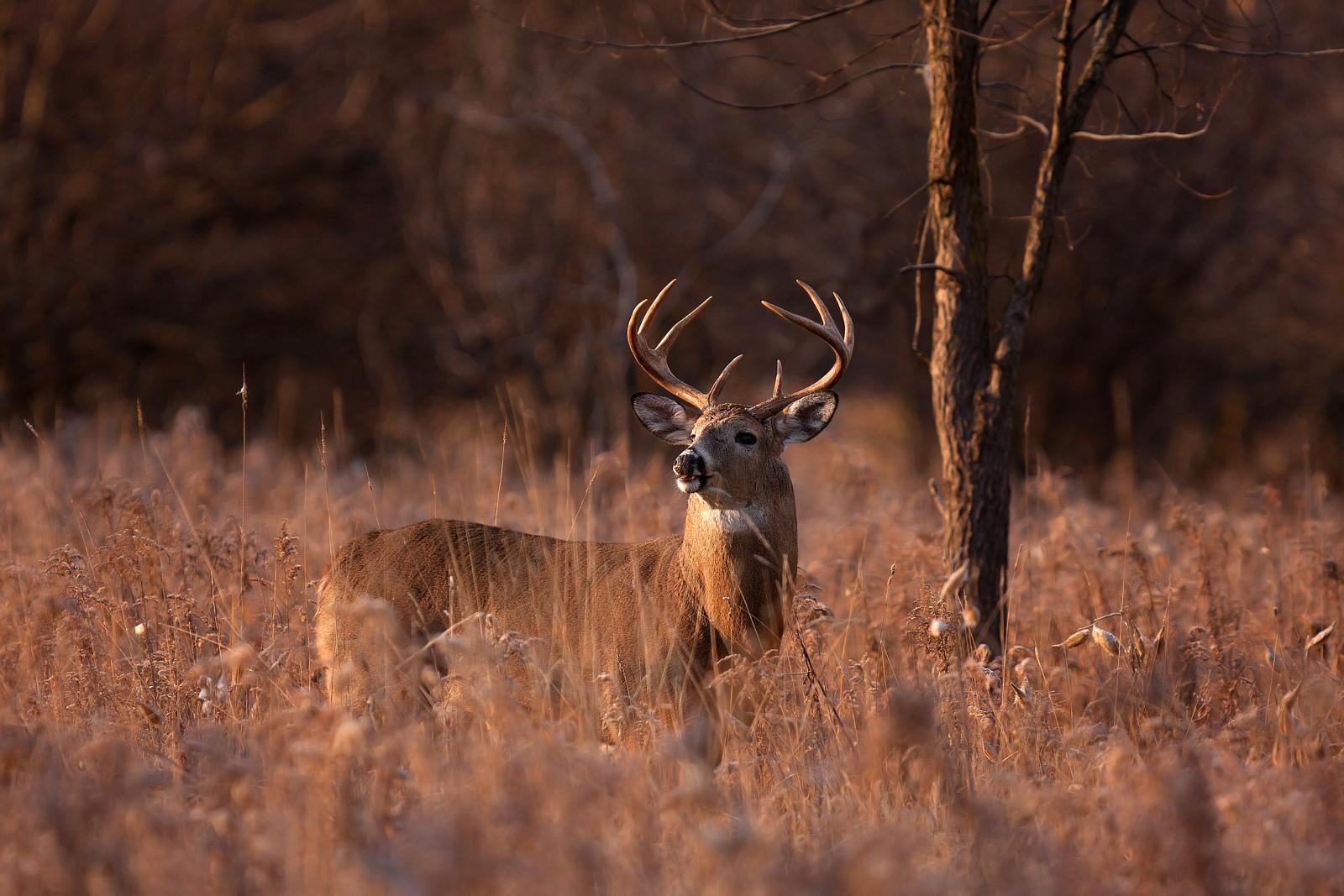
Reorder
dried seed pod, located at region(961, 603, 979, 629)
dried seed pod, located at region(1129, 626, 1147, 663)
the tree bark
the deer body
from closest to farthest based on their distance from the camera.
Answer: dried seed pod, located at region(1129, 626, 1147, 663) → the deer body → dried seed pod, located at region(961, 603, 979, 629) → the tree bark

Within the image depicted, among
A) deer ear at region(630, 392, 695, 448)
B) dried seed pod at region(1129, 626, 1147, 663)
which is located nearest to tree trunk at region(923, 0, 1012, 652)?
dried seed pod at region(1129, 626, 1147, 663)

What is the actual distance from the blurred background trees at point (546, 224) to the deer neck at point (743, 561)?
7.14m

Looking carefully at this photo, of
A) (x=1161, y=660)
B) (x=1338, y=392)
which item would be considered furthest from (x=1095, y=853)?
(x=1338, y=392)

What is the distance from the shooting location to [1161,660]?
538 centimetres

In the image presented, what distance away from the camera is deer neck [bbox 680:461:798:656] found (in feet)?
18.5

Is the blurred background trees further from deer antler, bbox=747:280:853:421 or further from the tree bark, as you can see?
deer antler, bbox=747:280:853:421

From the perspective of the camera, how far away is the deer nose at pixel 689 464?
5.54 meters

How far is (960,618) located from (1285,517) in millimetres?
4303

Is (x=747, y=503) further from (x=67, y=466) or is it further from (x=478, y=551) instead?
(x=67, y=466)

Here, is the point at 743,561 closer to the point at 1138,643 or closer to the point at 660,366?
the point at 660,366

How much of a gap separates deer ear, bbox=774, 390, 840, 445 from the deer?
1cm

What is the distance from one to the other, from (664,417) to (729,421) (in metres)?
0.61

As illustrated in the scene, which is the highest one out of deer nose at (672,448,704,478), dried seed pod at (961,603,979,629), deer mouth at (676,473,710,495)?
deer nose at (672,448,704,478)

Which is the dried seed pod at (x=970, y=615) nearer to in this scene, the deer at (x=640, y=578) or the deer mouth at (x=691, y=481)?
the deer at (x=640, y=578)
